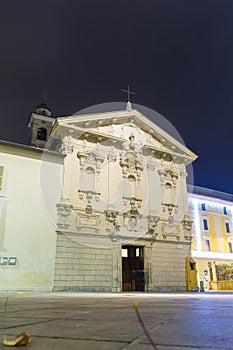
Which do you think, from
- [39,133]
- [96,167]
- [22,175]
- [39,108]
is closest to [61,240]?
[22,175]

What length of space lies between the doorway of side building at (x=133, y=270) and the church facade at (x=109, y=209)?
6 centimetres

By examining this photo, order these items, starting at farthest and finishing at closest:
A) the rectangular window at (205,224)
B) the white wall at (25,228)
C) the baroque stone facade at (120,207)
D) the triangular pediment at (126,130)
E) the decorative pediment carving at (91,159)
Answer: the rectangular window at (205,224), the triangular pediment at (126,130), the decorative pediment carving at (91,159), the baroque stone facade at (120,207), the white wall at (25,228)

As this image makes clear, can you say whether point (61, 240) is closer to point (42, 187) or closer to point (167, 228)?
point (42, 187)

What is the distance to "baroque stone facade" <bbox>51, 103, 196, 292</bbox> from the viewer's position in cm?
1556

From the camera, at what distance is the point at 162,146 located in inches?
866

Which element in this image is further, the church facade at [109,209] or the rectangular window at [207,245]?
the rectangular window at [207,245]


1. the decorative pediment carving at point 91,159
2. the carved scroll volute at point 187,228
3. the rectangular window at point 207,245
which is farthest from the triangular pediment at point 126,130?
the rectangular window at point 207,245

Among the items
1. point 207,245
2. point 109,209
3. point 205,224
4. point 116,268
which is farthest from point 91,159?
point 207,245

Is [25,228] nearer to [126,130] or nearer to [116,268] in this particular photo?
[116,268]

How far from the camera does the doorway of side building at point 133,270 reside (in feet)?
58.4

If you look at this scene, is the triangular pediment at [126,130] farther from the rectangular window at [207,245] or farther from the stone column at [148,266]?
the rectangular window at [207,245]

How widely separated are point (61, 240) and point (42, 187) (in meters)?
3.14

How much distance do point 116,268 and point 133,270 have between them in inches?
102

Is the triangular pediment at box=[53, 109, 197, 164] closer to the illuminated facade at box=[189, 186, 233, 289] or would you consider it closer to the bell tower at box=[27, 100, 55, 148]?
the bell tower at box=[27, 100, 55, 148]
